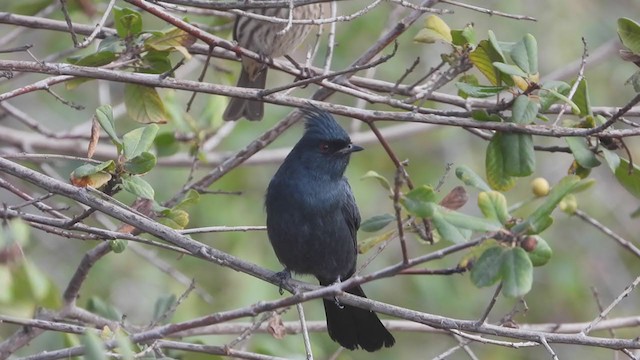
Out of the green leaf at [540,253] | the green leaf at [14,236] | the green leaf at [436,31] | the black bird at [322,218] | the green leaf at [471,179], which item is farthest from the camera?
the black bird at [322,218]

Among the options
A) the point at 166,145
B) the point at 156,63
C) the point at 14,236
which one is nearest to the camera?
the point at 14,236

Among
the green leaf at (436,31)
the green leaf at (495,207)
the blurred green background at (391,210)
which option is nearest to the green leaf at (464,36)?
the green leaf at (436,31)

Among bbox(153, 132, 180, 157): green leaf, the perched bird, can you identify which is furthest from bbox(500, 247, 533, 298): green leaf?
the perched bird

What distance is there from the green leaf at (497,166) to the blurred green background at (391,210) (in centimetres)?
376

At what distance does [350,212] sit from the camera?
17.9ft

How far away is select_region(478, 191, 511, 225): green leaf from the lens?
3385mm

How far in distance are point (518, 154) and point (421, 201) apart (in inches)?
44.0

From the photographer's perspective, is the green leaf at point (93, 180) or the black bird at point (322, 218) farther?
the black bird at point (322, 218)

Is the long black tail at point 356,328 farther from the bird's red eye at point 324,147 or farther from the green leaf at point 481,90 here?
the green leaf at point 481,90

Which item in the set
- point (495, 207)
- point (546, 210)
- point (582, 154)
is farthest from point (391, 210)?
point (546, 210)

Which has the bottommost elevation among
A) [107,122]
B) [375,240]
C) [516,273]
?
[516,273]

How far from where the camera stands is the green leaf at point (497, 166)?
433 cm

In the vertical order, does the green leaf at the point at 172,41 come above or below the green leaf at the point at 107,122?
above

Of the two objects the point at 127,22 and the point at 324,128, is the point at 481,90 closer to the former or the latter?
the point at 324,128
